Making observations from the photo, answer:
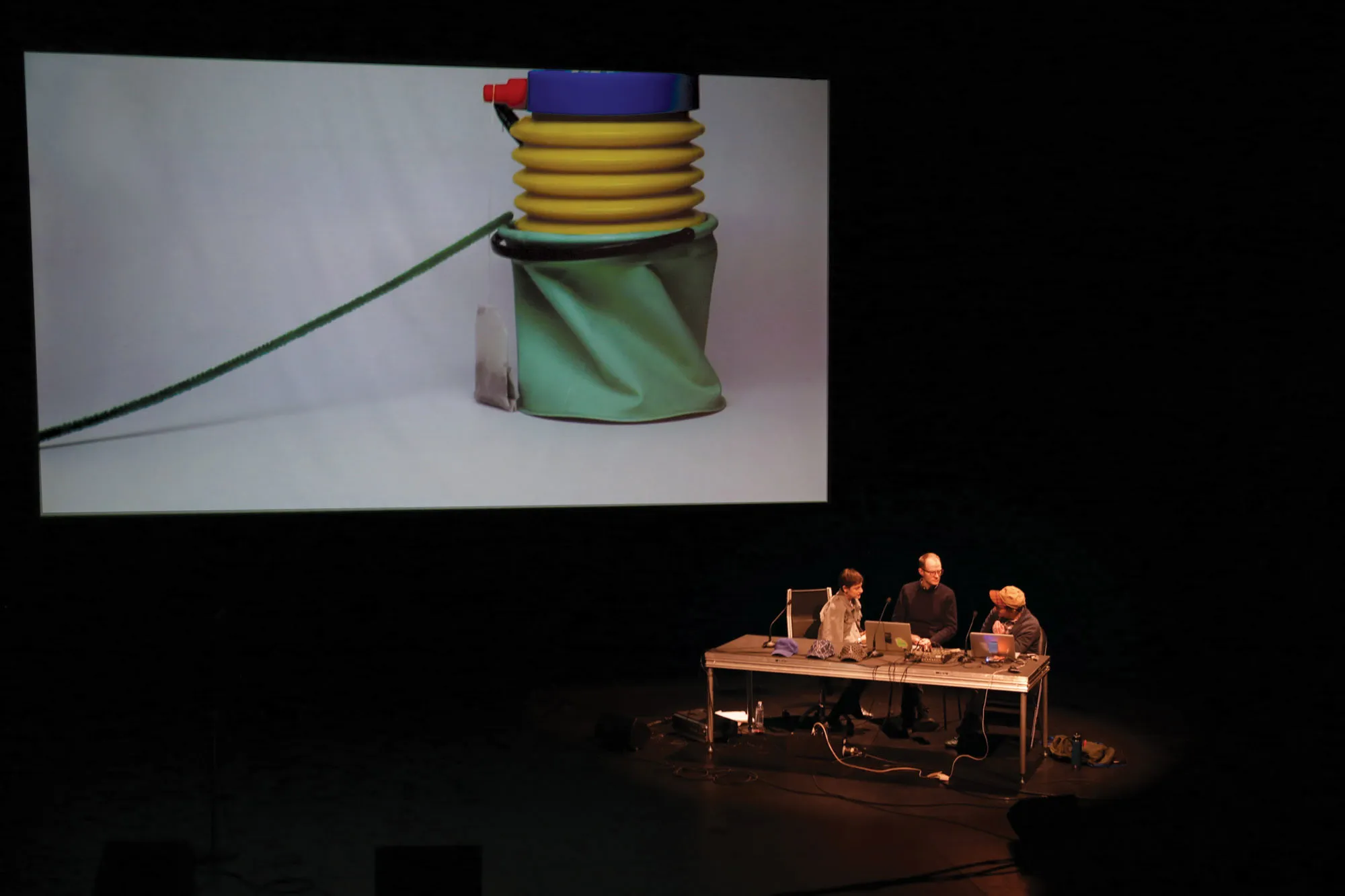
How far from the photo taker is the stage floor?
17.2 ft

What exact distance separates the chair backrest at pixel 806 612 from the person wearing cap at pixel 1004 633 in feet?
2.94

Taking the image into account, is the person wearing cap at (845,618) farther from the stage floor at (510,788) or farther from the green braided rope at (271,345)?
the green braided rope at (271,345)

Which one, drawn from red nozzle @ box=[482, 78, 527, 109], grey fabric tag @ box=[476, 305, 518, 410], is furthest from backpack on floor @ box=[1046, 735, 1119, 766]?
red nozzle @ box=[482, 78, 527, 109]

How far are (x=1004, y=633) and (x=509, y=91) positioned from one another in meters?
3.96

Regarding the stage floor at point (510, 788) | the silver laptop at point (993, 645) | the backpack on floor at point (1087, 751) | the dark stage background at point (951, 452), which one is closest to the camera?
the stage floor at point (510, 788)

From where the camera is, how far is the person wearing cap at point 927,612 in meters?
7.06

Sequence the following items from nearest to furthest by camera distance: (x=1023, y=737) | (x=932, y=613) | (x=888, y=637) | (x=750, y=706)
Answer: (x=1023, y=737) → (x=888, y=637) → (x=932, y=613) → (x=750, y=706)

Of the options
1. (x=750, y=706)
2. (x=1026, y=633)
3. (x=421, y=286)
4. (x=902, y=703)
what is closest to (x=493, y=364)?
(x=421, y=286)

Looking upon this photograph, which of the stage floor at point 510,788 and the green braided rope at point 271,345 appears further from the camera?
the green braided rope at point 271,345

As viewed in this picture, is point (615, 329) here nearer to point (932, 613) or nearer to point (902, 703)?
point (932, 613)

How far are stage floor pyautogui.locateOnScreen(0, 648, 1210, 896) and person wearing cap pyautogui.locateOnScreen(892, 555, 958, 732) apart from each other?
240 millimetres

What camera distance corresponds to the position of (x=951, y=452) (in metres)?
8.48

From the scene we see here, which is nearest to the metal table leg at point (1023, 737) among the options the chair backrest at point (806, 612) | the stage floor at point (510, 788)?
the stage floor at point (510, 788)

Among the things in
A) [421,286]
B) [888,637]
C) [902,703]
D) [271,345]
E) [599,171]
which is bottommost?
[902,703]
